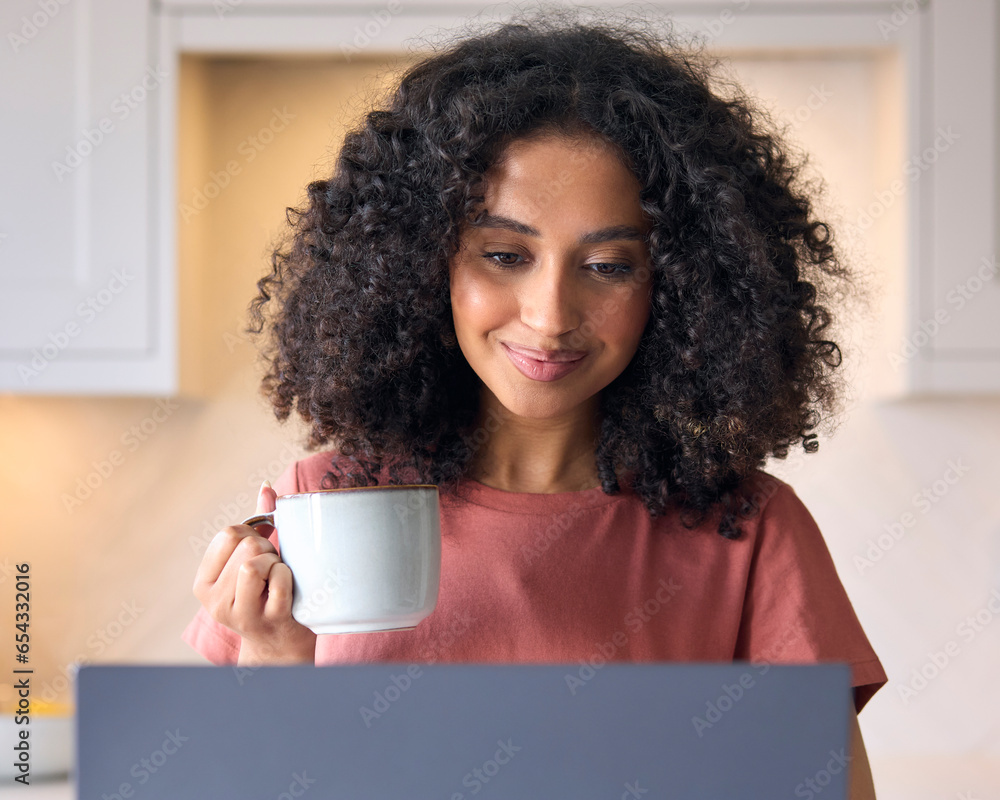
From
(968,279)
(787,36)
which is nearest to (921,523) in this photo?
(968,279)

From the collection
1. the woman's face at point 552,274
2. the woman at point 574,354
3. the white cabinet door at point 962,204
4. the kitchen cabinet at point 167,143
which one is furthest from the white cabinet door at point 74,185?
the white cabinet door at point 962,204

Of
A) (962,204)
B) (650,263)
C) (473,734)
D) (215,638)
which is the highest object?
(962,204)

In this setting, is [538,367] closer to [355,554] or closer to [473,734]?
[355,554]

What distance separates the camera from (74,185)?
165 cm

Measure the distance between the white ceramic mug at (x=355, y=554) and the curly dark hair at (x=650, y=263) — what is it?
0.32 m

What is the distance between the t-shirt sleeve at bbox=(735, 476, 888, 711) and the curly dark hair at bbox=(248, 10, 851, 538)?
4cm

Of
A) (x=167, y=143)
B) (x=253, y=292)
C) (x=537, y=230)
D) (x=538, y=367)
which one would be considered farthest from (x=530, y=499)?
(x=253, y=292)

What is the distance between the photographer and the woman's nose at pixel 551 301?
2.92ft

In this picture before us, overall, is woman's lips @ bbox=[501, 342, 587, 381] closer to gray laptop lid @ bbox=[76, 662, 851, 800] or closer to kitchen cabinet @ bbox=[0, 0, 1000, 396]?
gray laptop lid @ bbox=[76, 662, 851, 800]

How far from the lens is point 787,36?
1.66 metres

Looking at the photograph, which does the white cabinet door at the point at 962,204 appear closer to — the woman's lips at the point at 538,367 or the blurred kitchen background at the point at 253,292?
the blurred kitchen background at the point at 253,292

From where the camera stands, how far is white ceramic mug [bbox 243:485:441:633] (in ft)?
2.38

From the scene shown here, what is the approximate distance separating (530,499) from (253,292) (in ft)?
3.50

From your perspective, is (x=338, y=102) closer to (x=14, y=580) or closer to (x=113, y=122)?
(x=113, y=122)
